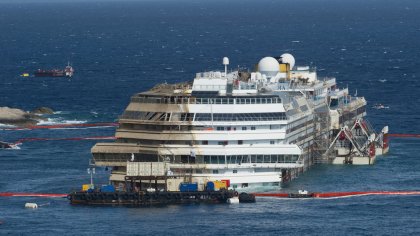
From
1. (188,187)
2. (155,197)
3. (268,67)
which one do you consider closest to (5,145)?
(268,67)

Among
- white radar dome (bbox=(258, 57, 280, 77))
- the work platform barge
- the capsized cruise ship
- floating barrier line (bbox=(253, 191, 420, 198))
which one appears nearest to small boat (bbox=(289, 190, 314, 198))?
floating barrier line (bbox=(253, 191, 420, 198))

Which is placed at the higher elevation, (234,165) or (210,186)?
(234,165)

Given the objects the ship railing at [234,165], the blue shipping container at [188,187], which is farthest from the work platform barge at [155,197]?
the ship railing at [234,165]

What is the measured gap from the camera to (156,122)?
144 m

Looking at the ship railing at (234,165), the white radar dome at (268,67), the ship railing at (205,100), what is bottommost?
the ship railing at (234,165)

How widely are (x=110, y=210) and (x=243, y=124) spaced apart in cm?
1747

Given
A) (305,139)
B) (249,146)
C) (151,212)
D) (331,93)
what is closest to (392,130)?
(331,93)

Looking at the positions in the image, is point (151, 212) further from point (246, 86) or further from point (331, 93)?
point (331, 93)

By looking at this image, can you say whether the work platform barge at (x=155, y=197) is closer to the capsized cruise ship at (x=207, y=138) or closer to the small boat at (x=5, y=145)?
the capsized cruise ship at (x=207, y=138)

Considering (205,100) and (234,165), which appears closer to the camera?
(234,165)

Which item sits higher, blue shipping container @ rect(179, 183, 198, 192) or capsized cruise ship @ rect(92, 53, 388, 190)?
capsized cruise ship @ rect(92, 53, 388, 190)

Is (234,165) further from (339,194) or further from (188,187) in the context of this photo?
(339,194)

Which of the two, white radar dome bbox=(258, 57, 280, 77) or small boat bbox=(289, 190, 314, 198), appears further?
white radar dome bbox=(258, 57, 280, 77)

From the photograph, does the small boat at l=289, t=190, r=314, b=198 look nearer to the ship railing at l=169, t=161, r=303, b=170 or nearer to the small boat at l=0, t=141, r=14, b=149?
the ship railing at l=169, t=161, r=303, b=170
